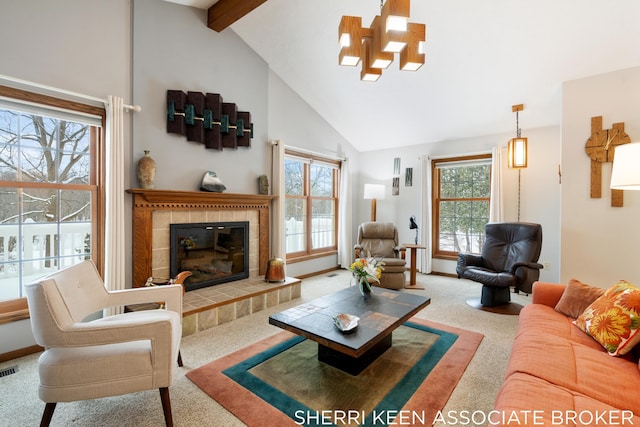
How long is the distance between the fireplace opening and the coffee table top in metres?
1.64

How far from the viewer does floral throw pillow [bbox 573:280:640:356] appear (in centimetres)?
163

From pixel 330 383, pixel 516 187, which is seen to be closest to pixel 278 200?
pixel 330 383

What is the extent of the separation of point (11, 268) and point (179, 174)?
1609 mm

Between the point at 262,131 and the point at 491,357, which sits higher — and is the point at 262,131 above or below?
above

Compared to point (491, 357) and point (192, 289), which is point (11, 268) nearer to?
point (192, 289)

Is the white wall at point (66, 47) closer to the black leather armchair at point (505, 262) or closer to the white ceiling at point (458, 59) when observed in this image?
the white ceiling at point (458, 59)

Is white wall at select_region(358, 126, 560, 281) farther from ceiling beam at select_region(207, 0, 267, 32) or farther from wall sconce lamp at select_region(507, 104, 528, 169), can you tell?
ceiling beam at select_region(207, 0, 267, 32)

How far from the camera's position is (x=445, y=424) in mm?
1647

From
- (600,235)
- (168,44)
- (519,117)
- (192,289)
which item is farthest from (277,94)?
(600,235)

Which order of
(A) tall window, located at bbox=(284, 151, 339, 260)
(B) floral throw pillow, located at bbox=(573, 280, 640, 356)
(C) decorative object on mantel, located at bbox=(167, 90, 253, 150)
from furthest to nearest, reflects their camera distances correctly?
(A) tall window, located at bbox=(284, 151, 339, 260), (C) decorative object on mantel, located at bbox=(167, 90, 253, 150), (B) floral throw pillow, located at bbox=(573, 280, 640, 356)

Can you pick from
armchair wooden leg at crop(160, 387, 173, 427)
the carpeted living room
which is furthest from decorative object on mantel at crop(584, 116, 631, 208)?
armchair wooden leg at crop(160, 387, 173, 427)

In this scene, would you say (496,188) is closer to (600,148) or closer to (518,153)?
(518,153)

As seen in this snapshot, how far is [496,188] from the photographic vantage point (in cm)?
454

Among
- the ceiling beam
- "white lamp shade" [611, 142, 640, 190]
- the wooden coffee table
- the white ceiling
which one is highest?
the ceiling beam
